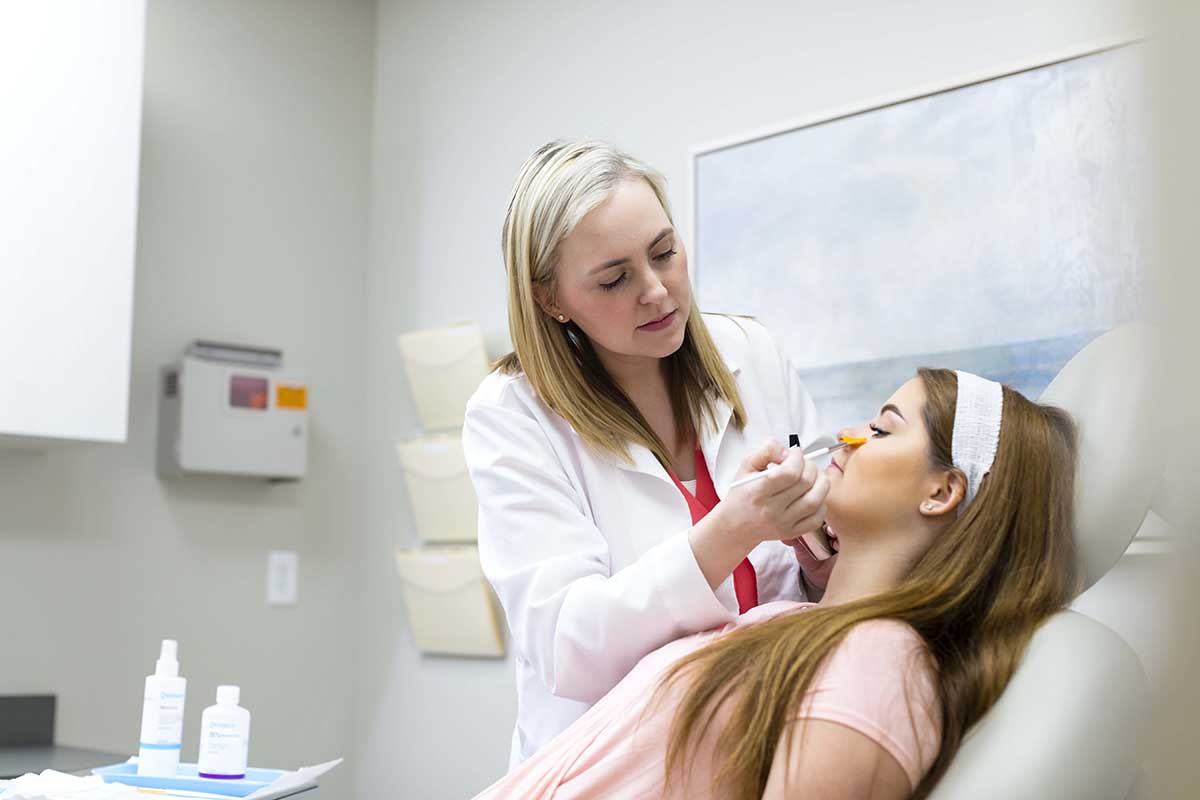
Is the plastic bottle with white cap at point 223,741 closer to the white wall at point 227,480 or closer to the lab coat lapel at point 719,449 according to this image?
the lab coat lapel at point 719,449

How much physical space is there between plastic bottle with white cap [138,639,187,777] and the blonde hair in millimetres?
657

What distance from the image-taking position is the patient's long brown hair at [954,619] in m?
1.06

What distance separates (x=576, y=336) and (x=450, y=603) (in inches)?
56.6

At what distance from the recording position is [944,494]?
50.9 inches

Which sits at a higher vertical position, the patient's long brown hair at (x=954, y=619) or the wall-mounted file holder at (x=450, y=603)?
the patient's long brown hair at (x=954, y=619)

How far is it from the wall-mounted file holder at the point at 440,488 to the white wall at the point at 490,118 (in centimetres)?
18

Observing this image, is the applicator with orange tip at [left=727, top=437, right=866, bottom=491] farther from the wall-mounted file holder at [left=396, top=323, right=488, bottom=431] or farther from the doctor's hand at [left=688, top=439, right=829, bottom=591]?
the wall-mounted file holder at [left=396, top=323, right=488, bottom=431]

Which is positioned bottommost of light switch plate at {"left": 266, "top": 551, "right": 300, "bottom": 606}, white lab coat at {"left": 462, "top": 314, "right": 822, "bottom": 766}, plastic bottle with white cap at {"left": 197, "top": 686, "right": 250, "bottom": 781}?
plastic bottle with white cap at {"left": 197, "top": 686, "right": 250, "bottom": 781}

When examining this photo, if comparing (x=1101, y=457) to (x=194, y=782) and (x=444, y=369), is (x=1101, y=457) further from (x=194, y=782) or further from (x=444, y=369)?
(x=444, y=369)

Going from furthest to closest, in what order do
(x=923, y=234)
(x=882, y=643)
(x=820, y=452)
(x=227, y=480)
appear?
(x=227, y=480) → (x=923, y=234) → (x=820, y=452) → (x=882, y=643)

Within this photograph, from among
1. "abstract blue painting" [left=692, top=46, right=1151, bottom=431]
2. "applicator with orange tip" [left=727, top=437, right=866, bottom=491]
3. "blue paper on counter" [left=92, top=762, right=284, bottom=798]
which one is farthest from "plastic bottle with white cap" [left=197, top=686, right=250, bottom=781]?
"abstract blue painting" [left=692, top=46, right=1151, bottom=431]

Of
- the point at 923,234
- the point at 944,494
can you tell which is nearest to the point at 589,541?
the point at 944,494

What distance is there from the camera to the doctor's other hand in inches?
45.4

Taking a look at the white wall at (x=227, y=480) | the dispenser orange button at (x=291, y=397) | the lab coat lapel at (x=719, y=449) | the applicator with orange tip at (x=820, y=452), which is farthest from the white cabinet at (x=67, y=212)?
the applicator with orange tip at (x=820, y=452)
